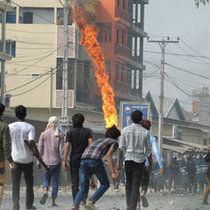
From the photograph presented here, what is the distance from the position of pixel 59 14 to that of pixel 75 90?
5.72 m

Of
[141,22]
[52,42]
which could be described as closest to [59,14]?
[52,42]

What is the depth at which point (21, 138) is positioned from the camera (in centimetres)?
1407

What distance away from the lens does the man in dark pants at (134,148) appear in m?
13.9

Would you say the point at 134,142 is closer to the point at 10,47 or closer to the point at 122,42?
the point at 10,47

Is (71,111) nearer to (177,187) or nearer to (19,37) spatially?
(19,37)

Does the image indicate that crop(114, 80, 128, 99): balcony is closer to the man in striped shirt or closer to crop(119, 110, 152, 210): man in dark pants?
crop(119, 110, 152, 210): man in dark pants

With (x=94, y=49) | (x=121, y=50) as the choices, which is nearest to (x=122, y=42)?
(x=121, y=50)

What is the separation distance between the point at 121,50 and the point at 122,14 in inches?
115

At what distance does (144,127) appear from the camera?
49.9 ft

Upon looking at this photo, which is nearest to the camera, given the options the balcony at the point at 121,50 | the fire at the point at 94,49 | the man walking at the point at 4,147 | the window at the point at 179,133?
the man walking at the point at 4,147

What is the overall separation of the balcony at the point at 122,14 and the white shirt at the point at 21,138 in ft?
178

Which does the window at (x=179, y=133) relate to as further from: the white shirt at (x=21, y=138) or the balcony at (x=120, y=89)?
the white shirt at (x=21, y=138)

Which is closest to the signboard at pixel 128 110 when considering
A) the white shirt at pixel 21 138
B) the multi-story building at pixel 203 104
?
the white shirt at pixel 21 138

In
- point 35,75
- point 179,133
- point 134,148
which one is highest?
point 35,75
